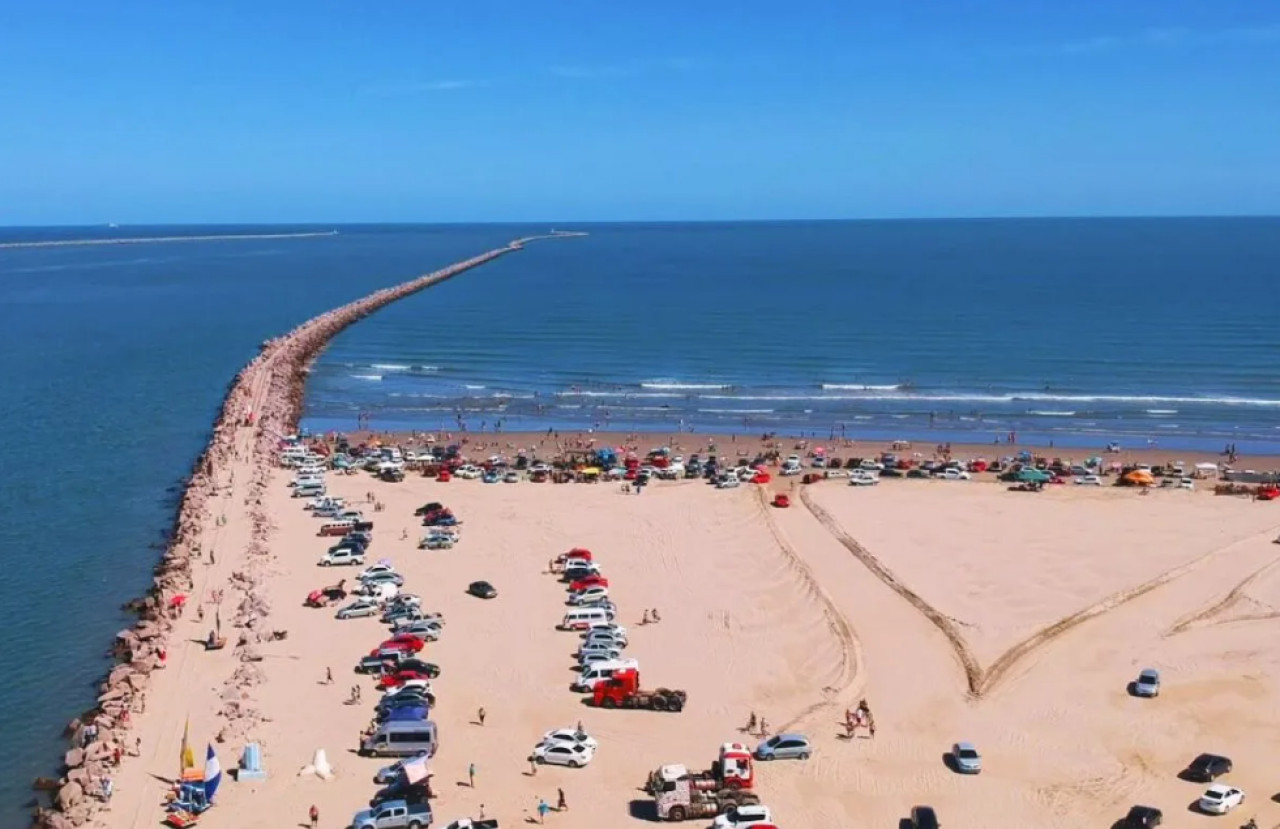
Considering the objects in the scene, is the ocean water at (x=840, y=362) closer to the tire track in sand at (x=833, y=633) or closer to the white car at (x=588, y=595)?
the tire track in sand at (x=833, y=633)

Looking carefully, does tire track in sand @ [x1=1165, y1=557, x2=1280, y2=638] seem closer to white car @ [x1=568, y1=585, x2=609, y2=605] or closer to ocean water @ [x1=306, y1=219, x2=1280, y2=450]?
white car @ [x1=568, y1=585, x2=609, y2=605]

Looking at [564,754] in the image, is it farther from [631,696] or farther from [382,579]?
[382,579]

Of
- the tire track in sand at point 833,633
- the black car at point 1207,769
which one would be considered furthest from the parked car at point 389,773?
the black car at point 1207,769

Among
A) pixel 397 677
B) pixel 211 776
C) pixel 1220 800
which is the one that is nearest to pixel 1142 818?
pixel 1220 800

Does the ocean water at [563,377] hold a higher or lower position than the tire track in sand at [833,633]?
higher

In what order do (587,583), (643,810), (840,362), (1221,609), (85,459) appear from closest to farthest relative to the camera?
(643,810) < (1221,609) < (587,583) < (85,459) < (840,362)

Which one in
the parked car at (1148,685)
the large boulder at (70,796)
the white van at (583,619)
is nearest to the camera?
the large boulder at (70,796)

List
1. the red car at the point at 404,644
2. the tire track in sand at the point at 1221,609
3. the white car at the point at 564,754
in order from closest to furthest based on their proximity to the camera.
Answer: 1. the white car at the point at 564,754
2. the red car at the point at 404,644
3. the tire track in sand at the point at 1221,609
